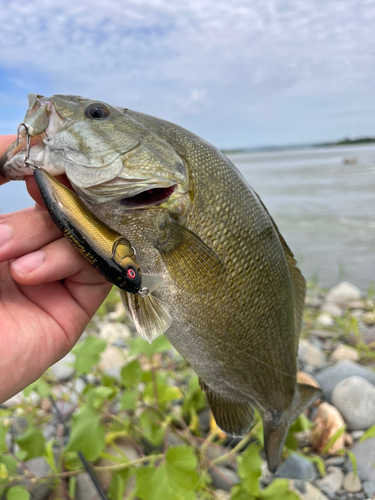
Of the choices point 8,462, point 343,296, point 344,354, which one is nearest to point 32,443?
point 8,462

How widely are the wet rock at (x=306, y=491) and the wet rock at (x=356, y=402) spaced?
2.30 feet

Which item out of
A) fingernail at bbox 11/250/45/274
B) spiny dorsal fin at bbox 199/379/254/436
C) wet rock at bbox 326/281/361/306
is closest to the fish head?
fingernail at bbox 11/250/45/274

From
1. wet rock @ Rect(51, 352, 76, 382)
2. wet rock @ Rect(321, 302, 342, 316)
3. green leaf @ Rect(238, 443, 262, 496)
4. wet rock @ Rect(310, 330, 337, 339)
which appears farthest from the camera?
wet rock @ Rect(321, 302, 342, 316)

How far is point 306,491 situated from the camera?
2.29 m

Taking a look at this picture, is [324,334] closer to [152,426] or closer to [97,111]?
[152,426]

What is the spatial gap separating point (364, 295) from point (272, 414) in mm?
4731

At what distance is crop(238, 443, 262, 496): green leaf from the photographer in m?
1.80

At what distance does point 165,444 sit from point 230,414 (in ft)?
1.75

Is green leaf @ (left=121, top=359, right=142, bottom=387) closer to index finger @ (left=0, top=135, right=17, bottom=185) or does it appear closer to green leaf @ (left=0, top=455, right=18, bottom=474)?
green leaf @ (left=0, top=455, right=18, bottom=474)

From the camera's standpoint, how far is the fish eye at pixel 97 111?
4.33 feet

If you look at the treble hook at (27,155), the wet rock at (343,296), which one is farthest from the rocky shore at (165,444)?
the wet rock at (343,296)

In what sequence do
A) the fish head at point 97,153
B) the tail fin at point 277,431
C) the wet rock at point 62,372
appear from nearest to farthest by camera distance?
1. the fish head at point 97,153
2. the tail fin at point 277,431
3. the wet rock at point 62,372

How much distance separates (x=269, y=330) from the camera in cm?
167

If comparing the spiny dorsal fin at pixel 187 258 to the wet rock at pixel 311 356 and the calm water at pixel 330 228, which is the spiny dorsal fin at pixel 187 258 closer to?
the wet rock at pixel 311 356
